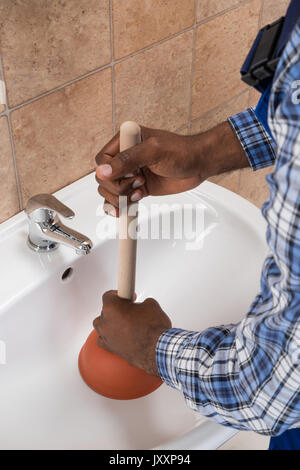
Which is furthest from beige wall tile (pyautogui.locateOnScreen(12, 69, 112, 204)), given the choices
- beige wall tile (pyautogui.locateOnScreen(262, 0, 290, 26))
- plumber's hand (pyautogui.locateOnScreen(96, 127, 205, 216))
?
beige wall tile (pyautogui.locateOnScreen(262, 0, 290, 26))

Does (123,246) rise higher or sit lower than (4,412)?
higher

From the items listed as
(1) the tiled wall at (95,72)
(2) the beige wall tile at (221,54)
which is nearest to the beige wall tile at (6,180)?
(1) the tiled wall at (95,72)

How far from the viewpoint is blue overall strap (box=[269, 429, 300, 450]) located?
0.74 meters

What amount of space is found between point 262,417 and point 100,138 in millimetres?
494

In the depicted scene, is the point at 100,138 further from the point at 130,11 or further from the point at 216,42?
the point at 216,42

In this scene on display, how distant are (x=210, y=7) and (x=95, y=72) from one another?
274 millimetres

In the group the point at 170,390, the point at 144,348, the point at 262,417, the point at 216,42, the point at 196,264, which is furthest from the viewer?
the point at 216,42

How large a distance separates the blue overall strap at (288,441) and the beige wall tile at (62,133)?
0.47 m

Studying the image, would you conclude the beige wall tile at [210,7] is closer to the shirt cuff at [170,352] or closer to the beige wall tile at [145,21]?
the beige wall tile at [145,21]

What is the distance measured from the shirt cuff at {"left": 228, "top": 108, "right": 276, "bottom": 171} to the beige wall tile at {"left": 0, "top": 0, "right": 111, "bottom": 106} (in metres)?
0.22

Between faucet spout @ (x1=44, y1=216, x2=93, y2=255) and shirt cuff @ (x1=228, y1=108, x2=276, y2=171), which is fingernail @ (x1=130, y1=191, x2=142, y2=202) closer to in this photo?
faucet spout @ (x1=44, y1=216, x2=93, y2=255)
